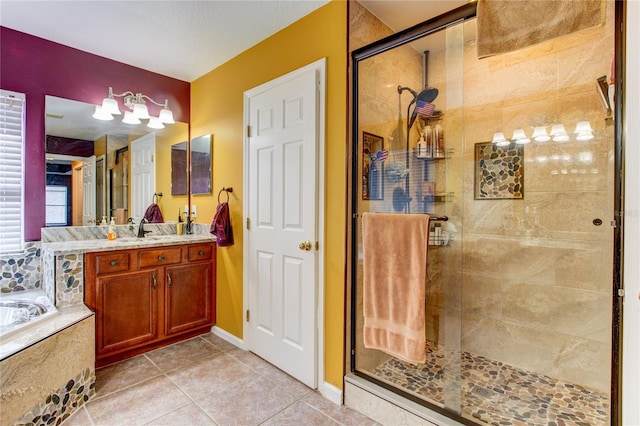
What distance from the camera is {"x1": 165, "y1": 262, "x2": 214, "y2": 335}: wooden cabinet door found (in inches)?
105

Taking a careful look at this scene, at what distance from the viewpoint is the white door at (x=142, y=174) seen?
2945 millimetres

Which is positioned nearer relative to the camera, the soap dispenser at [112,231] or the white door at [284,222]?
the white door at [284,222]

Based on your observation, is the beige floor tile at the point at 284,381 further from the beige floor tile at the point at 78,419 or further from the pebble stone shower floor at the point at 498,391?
the beige floor tile at the point at 78,419

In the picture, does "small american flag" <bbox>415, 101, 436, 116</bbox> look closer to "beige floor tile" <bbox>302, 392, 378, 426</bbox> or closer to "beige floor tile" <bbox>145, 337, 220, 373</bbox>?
"beige floor tile" <bbox>302, 392, 378, 426</bbox>

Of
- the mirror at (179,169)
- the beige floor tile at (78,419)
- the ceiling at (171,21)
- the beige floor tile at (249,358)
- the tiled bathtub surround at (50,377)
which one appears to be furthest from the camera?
the mirror at (179,169)

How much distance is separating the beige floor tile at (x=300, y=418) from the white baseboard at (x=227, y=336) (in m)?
0.92

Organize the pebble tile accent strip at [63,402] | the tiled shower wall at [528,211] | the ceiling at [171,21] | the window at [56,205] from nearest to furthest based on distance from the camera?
the pebble tile accent strip at [63,402] → the tiled shower wall at [528,211] → the ceiling at [171,21] → the window at [56,205]

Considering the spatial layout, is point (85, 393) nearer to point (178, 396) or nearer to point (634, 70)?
point (178, 396)

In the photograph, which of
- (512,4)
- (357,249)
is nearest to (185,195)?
(357,249)

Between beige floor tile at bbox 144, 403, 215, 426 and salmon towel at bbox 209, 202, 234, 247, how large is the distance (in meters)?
1.27

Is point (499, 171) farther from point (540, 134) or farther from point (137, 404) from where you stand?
point (137, 404)

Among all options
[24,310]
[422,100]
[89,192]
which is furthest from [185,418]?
[422,100]

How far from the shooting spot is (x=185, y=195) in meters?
3.23

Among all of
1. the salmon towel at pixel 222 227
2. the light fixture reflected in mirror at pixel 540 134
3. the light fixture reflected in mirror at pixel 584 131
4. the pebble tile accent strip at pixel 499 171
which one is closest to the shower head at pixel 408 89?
the pebble tile accent strip at pixel 499 171
